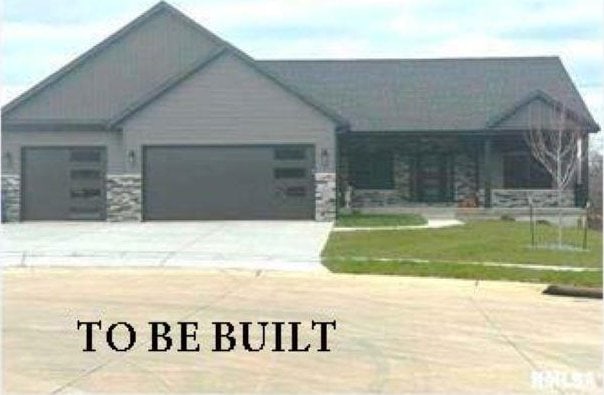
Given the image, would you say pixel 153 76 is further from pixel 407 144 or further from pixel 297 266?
pixel 297 266

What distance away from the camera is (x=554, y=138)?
3122 centimetres

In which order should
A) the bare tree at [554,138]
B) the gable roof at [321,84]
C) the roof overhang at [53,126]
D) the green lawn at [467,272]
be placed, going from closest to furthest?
1. the green lawn at [467,272]
2. the roof overhang at [53,126]
3. the gable roof at [321,84]
4. the bare tree at [554,138]

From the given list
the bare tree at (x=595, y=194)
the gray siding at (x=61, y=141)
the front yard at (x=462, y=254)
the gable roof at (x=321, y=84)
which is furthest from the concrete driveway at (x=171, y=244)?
the bare tree at (x=595, y=194)

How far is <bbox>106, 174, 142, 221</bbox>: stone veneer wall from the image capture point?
29141 mm

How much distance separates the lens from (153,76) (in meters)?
31.7

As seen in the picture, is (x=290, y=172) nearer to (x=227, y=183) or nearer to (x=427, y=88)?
(x=227, y=183)

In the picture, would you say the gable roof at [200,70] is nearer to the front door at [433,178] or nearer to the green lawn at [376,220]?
the green lawn at [376,220]

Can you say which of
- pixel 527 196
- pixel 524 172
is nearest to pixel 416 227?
pixel 527 196

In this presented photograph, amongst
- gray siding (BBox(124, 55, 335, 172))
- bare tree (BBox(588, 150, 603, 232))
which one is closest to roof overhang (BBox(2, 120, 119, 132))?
gray siding (BBox(124, 55, 335, 172))

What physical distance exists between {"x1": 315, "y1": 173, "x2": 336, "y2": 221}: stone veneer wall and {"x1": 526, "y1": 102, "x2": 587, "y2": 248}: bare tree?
7231mm

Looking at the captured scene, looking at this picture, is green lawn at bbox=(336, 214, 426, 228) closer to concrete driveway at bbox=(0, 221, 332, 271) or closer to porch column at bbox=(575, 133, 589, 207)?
concrete driveway at bbox=(0, 221, 332, 271)

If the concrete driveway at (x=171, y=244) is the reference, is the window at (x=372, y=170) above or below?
above

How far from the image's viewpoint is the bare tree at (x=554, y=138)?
3092 centimetres

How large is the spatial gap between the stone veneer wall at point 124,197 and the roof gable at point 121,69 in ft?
8.12
